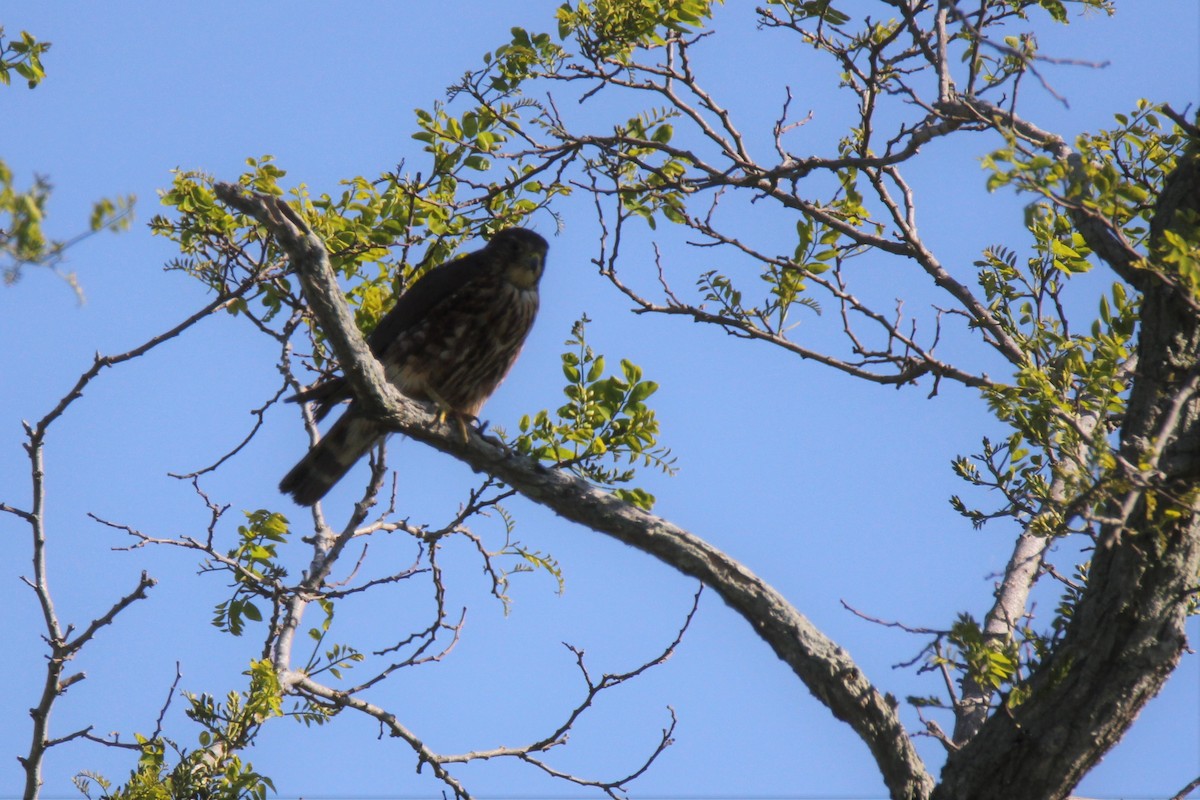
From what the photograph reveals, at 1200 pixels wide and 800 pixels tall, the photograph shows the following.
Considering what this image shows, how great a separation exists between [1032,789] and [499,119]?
264 centimetres

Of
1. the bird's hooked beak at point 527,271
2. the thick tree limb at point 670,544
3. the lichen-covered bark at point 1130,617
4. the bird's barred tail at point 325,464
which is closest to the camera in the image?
the lichen-covered bark at point 1130,617

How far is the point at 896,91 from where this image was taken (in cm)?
358

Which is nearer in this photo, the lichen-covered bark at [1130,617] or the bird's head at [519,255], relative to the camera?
the lichen-covered bark at [1130,617]

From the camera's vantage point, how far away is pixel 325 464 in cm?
453

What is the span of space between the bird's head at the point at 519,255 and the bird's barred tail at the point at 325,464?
1.07 metres

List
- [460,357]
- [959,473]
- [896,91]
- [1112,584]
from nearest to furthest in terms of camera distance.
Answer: [1112,584]
[896,91]
[959,473]
[460,357]

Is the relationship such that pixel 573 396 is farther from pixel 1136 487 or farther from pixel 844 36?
pixel 1136 487

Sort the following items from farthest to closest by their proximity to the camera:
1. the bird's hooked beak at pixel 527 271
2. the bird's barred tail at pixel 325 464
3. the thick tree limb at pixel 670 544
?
the bird's hooked beak at pixel 527 271 < the bird's barred tail at pixel 325 464 < the thick tree limb at pixel 670 544

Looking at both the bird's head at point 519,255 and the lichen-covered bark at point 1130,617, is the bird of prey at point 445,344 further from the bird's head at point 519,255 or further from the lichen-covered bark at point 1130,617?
the lichen-covered bark at point 1130,617

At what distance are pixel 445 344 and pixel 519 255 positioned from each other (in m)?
0.68

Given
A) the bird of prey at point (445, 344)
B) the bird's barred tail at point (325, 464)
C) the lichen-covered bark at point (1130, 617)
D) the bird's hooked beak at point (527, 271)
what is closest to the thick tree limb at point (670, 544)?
the lichen-covered bark at point (1130, 617)

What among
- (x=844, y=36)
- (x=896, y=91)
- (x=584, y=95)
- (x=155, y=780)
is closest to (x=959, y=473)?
(x=896, y=91)

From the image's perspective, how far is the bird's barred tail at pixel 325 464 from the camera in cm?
450

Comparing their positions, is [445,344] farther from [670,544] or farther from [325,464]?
[670,544]
